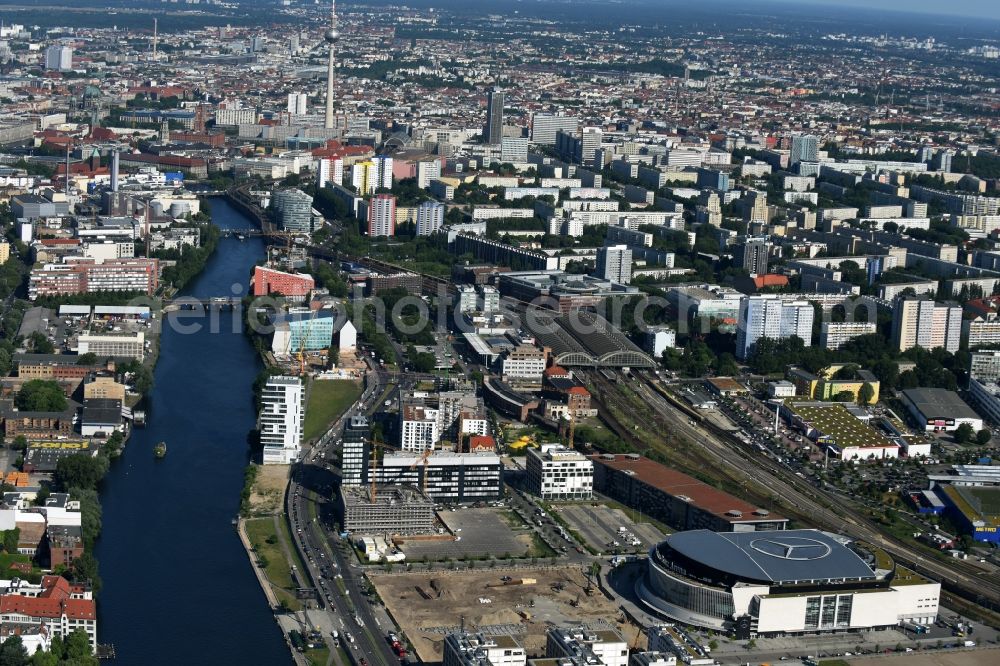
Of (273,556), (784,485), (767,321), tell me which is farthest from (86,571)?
(767,321)

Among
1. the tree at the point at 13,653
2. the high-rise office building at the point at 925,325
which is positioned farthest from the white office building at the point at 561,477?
the high-rise office building at the point at 925,325

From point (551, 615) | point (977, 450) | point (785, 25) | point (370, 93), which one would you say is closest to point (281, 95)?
point (370, 93)

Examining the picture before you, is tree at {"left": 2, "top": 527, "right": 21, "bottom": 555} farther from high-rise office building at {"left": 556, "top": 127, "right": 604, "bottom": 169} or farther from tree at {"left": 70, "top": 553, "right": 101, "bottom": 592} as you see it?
high-rise office building at {"left": 556, "top": 127, "right": 604, "bottom": 169}

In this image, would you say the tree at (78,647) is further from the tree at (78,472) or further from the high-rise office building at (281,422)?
the high-rise office building at (281,422)

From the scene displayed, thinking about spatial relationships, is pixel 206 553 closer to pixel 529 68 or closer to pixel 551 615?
pixel 551 615

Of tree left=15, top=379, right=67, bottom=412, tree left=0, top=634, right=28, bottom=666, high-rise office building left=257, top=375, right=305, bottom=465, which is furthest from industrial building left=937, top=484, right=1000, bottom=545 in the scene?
tree left=15, top=379, right=67, bottom=412
